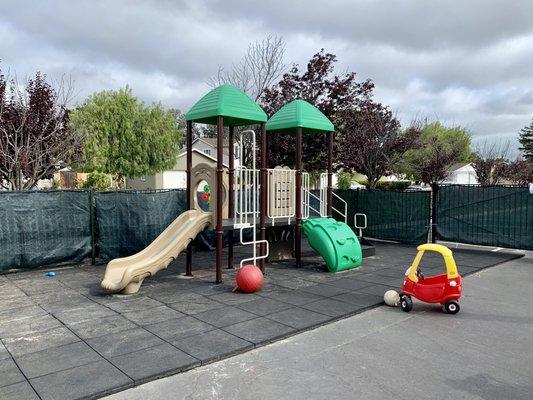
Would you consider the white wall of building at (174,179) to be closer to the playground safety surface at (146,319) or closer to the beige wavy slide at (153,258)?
the playground safety surface at (146,319)

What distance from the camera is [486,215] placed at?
1120 centimetres

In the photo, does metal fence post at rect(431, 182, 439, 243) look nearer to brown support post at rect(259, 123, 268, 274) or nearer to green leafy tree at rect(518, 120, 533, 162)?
brown support post at rect(259, 123, 268, 274)

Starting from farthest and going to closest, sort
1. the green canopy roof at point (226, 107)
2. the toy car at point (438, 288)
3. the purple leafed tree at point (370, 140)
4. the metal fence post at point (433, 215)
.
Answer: the purple leafed tree at point (370, 140) < the metal fence post at point (433, 215) < the green canopy roof at point (226, 107) < the toy car at point (438, 288)

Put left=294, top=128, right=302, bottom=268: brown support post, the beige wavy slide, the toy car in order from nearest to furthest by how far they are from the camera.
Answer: the toy car
the beige wavy slide
left=294, top=128, right=302, bottom=268: brown support post

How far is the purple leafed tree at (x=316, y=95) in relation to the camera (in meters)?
16.6

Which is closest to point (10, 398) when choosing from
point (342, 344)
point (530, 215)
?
point (342, 344)

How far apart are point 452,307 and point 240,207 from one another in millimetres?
4255

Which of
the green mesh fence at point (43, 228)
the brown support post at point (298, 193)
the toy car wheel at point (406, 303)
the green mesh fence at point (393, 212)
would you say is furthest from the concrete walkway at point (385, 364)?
the green mesh fence at point (393, 212)

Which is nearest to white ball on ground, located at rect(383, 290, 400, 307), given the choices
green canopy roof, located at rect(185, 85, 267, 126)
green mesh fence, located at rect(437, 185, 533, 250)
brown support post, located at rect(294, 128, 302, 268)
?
brown support post, located at rect(294, 128, 302, 268)

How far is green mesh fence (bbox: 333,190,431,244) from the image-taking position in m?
12.4

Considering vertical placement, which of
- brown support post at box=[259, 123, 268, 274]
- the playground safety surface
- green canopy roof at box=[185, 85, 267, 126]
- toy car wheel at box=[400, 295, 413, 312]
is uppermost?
green canopy roof at box=[185, 85, 267, 126]

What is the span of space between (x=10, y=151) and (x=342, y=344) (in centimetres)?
1098

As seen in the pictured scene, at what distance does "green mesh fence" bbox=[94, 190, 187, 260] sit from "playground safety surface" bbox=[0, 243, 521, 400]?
831mm

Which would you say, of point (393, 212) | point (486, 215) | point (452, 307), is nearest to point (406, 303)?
point (452, 307)
